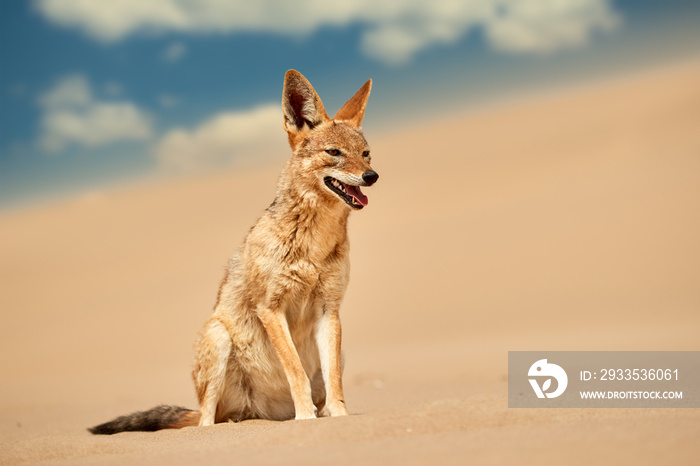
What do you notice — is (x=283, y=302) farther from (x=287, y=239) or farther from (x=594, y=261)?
(x=594, y=261)

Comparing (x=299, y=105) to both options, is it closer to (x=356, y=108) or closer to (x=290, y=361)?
(x=356, y=108)

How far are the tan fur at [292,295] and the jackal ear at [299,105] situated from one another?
1 centimetres

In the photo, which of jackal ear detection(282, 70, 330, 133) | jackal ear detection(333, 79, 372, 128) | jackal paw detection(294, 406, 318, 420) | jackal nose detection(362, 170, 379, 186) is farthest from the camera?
jackal ear detection(333, 79, 372, 128)

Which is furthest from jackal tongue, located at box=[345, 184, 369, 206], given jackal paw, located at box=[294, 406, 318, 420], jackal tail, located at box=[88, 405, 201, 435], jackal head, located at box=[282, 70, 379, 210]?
jackal tail, located at box=[88, 405, 201, 435]

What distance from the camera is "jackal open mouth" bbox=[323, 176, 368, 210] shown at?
651 centimetres

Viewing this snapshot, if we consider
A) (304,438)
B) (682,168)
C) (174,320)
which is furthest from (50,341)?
(682,168)

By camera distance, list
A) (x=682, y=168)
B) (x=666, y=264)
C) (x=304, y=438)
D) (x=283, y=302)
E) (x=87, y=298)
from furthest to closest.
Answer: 1. (x=87, y=298)
2. (x=682, y=168)
3. (x=666, y=264)
4. (x=283, y=302)
5. (x=304, y=438)

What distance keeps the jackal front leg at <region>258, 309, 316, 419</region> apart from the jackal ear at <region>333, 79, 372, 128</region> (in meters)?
2.26

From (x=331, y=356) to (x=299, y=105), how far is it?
102 inches

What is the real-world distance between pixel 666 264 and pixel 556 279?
281 cm

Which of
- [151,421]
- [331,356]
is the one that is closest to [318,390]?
[331,356]

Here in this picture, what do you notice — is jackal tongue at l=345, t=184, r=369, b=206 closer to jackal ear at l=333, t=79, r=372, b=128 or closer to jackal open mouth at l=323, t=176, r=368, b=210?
jackal open mouth at l=323, t=176, r=368, b=210

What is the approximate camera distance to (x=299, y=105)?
23.1 ft

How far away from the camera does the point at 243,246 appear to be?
7215mm
